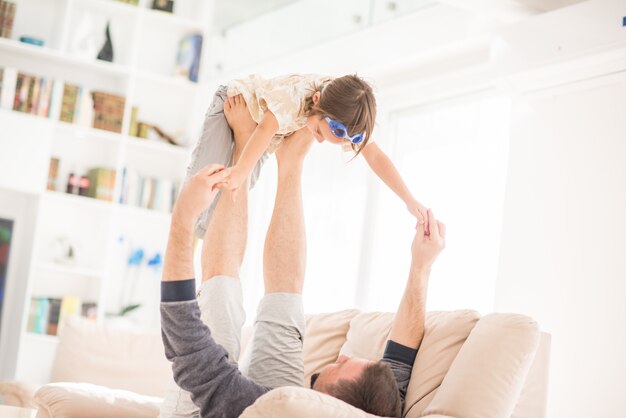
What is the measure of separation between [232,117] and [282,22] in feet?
11.0

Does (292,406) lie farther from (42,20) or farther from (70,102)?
(42,20)

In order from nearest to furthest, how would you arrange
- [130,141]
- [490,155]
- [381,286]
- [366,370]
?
[366,370] → [490,155] → [381,286] → [130,141]

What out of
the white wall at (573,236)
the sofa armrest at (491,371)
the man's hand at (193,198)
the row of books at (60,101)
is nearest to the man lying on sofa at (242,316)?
the man's hand at (193,198)

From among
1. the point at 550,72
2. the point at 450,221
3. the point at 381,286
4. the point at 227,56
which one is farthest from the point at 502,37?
the point at 227,56

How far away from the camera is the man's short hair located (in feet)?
6.47

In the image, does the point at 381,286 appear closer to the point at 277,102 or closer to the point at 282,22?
the point at 282,22

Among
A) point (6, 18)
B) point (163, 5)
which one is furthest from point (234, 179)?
point (163, 5)

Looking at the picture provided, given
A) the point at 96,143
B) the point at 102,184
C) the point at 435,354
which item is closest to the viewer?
the point at 435,354

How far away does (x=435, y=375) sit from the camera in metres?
2.30

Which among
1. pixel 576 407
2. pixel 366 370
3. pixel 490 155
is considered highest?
pixel 490 155

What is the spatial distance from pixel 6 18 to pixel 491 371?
4.48 m

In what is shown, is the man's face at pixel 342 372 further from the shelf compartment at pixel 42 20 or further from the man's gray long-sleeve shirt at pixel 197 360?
the shelf compartment at pixel 42 20

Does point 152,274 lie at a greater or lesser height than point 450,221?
lesser

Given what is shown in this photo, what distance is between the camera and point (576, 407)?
11.0 feet
